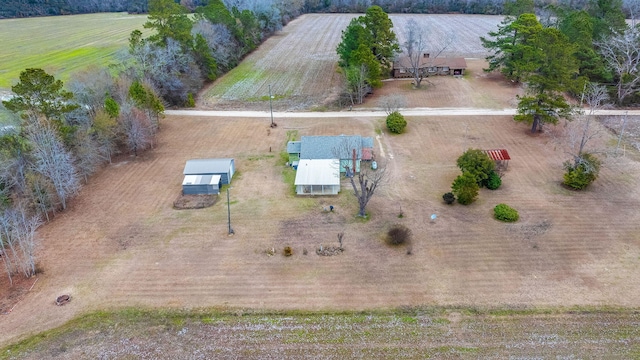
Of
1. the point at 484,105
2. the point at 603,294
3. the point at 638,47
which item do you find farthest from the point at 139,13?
the point at 603,294

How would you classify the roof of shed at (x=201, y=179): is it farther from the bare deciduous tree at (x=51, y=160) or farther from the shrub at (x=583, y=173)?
the shrub at (x=583, y=173)

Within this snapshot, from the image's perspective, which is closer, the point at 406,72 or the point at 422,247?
the point at 422,247

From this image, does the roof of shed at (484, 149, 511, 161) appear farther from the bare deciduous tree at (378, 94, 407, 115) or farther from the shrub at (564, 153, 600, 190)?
the bare deciduous tree at (378, 94, 407, 115)

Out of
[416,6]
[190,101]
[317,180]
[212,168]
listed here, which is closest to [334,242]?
[317,180]

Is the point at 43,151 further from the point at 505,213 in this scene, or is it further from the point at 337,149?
the point at 505,213

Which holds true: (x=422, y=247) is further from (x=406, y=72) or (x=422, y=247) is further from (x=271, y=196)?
(x=406, y=72)

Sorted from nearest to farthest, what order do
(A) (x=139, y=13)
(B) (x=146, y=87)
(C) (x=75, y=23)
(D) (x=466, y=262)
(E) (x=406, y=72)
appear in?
(D) (x=466, y=262) → (B) (x=146, y=87) → (E) (x=406, y=72) → (C) (x=75, y=23) → (A) (x=139, y=13)
